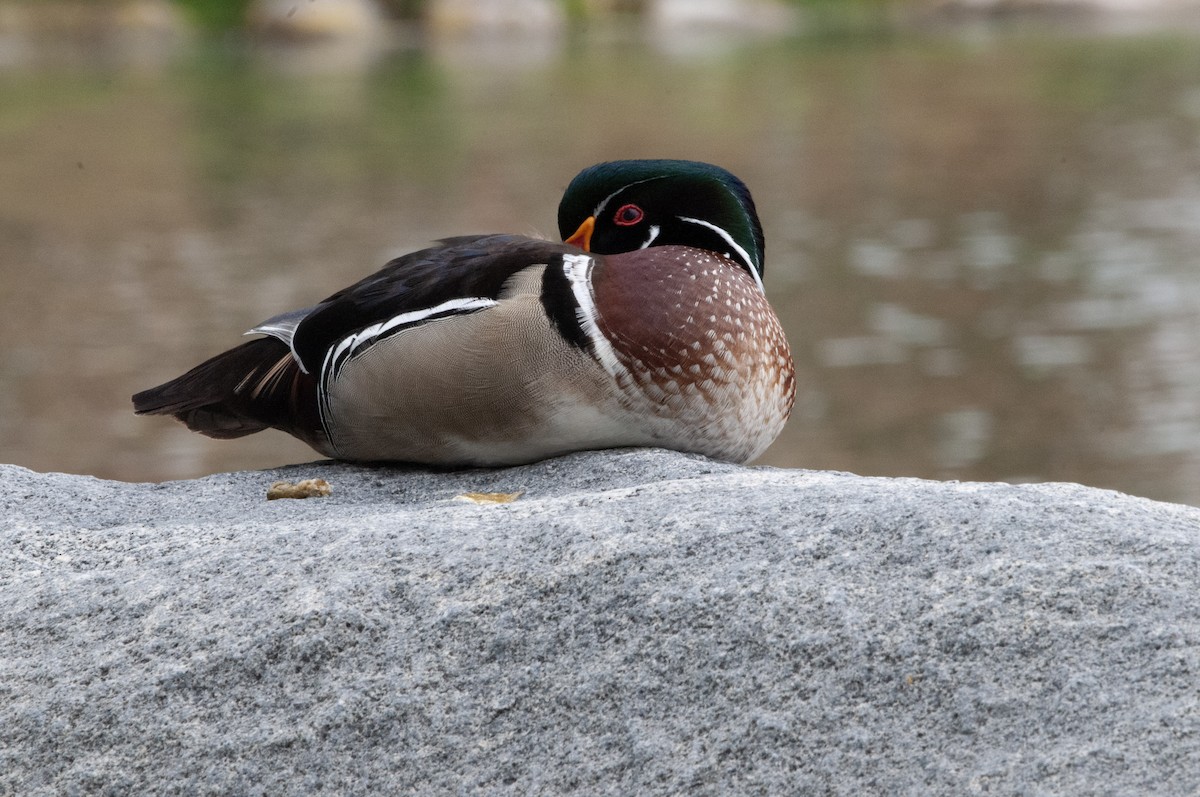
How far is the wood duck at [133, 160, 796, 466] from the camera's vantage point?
3162mm

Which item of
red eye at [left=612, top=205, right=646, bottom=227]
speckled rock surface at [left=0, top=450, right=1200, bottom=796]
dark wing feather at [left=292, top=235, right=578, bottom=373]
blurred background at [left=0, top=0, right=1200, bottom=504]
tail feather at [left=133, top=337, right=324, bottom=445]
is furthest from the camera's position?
blurred background at [left=0, top=0, right=1200, bottom=504]

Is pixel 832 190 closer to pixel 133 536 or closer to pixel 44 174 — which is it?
pixel 44 174

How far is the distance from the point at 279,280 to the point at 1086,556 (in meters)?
8.65

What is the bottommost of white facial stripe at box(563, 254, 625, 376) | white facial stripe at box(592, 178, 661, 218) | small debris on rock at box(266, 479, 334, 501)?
small debris on rock at box(266, 479, 334, 501)

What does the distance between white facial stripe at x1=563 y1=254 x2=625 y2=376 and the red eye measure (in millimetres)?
315

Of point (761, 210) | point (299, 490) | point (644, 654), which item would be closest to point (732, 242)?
point (299, 490)

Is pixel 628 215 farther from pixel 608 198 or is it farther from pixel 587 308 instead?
pixel 587 308

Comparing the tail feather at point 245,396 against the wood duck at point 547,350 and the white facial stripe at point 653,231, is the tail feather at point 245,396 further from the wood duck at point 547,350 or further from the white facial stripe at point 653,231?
the white facial stripe at point 653,231

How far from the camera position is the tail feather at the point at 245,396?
3486 mm

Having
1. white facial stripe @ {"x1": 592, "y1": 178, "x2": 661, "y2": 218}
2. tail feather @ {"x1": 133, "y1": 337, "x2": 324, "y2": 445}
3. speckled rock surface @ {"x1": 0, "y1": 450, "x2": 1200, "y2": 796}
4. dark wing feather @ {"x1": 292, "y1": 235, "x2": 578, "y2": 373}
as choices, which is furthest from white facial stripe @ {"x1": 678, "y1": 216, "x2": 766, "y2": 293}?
speckled rock surface @ {"x1": 0, "y1": 450, "x2": 1200, "y2": 796}

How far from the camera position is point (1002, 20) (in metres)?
35.7

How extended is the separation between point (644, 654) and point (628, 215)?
156cm

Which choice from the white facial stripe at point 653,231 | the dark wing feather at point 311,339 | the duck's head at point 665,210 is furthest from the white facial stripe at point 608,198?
the dark wing feather at point 311,339

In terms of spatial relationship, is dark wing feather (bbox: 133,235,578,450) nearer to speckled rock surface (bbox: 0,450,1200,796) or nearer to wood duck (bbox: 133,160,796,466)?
wood duck (bbox: 133,160,796,466)
